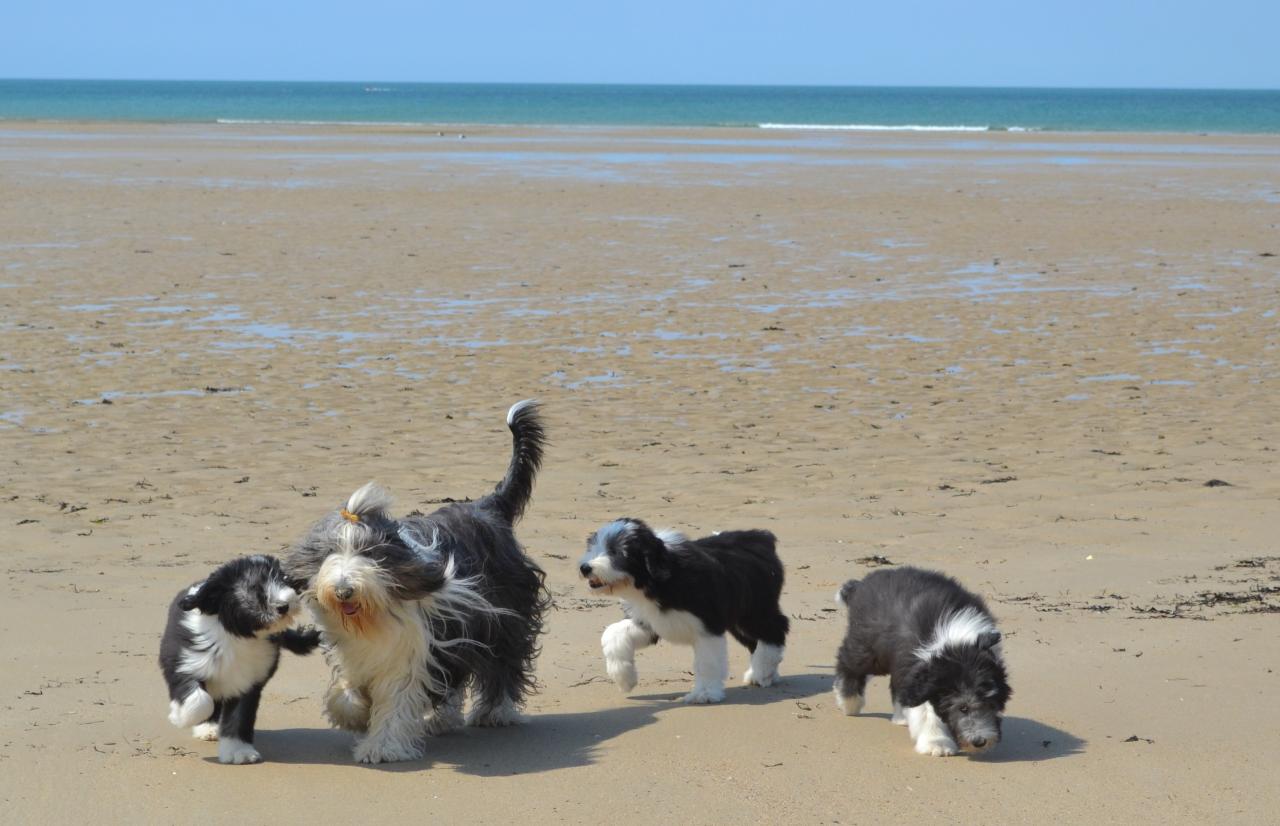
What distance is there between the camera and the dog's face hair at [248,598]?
192 inches

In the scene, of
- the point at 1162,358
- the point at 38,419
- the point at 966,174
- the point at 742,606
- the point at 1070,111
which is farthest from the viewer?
the point at 1070,111

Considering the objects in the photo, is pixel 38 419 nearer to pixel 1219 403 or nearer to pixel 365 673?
pixel 365 673

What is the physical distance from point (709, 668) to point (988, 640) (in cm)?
124

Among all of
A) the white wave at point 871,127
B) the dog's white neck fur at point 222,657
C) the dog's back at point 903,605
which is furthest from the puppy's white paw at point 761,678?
the white wave at point 871,127

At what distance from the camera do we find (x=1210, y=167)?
39719 millimetres

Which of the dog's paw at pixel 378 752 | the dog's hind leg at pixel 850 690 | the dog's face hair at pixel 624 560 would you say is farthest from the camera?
the dog's face hair at pixel 624 560

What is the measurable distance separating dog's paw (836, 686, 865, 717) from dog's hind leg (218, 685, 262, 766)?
2.13 meters

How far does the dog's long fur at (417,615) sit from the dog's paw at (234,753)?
34 cm

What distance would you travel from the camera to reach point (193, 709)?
5039 mm

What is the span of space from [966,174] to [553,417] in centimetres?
2758

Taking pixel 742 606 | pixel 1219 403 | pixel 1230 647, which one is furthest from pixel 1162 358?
pixel 742 606

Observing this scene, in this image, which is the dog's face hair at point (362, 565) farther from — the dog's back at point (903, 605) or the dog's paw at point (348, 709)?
the dog's back at point (903, 605)

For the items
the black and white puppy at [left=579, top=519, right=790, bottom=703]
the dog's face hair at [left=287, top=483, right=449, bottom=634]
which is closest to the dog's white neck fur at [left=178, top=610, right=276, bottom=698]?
the dog's face hair at [left=287, top=483, right=449, bottom=634]

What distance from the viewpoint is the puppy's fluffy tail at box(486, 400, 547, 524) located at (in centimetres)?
595
